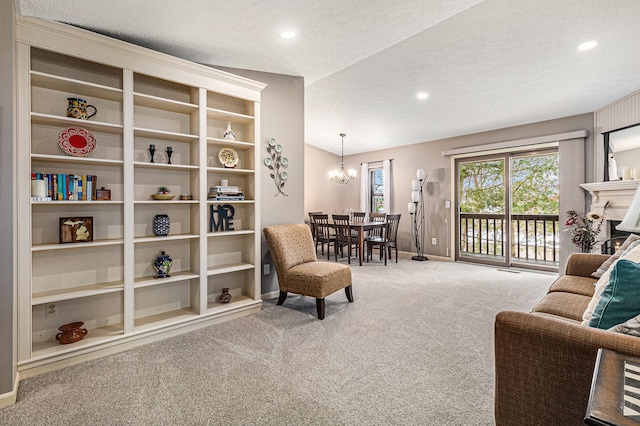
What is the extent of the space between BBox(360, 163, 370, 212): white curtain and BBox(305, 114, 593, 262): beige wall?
185 millimetres

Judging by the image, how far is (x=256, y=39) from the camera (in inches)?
110

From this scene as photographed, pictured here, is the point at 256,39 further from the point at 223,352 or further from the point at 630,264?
the point at 630,264

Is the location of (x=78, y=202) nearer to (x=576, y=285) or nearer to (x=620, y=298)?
(x=620, y=298)

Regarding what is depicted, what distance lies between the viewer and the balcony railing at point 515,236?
5.57m

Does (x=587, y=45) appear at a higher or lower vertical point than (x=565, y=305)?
higher

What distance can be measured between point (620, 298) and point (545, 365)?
0.41 meters

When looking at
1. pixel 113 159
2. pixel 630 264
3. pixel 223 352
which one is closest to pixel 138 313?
pixel 223 352

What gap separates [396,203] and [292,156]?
12.9 feet

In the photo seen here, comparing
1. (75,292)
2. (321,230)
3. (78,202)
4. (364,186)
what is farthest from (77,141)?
(364,186)

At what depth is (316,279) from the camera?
303 centimetres

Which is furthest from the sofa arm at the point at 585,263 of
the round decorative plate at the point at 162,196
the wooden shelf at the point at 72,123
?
the wooden shelf at the point at 72,123

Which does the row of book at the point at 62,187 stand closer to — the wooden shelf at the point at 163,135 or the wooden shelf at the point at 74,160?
the wooden shelf at the point at 74,160

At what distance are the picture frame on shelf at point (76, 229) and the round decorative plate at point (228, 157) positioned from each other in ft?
4.10

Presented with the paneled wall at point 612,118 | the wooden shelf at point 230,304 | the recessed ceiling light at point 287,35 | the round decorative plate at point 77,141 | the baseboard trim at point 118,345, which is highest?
the recessed ceiling light at point 287,35
